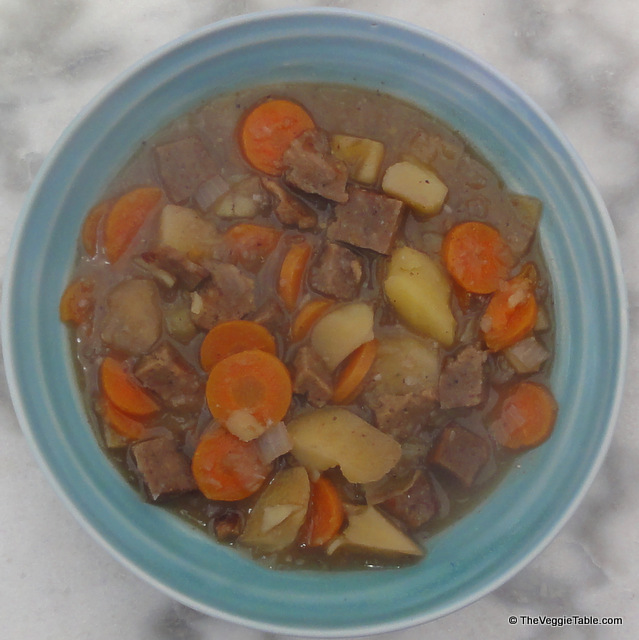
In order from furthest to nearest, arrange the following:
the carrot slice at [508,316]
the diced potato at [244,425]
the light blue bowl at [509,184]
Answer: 1. the carrot slice at [508,316]
2. the diced potato at [244,425]
3. the light blue bowl at [509,184]

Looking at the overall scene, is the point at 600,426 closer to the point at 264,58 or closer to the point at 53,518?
the point at 264,58

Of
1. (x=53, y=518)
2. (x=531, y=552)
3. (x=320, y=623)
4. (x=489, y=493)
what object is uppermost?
(x=489, y=493)

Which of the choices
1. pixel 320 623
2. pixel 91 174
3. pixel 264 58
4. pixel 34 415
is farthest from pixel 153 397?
pixel 264 58

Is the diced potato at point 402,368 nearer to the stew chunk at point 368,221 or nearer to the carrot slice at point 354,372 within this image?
the carrot slice at point 354,372

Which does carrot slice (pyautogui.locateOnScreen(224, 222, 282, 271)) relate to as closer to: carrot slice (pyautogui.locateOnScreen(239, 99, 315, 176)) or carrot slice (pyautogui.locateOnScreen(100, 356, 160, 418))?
carrot slice (pyautogui.locateOnScreen(239, 99, 315, 176))

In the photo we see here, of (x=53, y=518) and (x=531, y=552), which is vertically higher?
(x=531, y=552)

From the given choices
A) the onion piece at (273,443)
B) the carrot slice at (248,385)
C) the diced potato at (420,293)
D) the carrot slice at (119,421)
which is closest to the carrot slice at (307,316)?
the carrot slice at (248,385)
